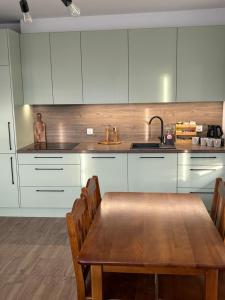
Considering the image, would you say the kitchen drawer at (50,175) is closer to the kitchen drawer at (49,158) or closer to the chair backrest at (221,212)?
the kitchen drawer at (49,158)

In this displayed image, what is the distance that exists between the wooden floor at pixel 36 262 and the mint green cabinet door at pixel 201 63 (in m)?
2.20

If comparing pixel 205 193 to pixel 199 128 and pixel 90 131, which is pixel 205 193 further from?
pixel 90 131

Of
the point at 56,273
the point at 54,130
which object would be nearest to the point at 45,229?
the point at 56,273

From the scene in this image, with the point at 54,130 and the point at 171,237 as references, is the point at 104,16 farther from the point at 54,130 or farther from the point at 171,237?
the point at 171,237

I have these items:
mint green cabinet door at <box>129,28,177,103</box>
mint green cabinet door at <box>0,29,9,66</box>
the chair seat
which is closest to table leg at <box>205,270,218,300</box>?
the chair seat

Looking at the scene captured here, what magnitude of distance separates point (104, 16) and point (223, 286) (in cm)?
335

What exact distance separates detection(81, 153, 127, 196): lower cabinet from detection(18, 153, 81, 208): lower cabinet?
0.11 metres

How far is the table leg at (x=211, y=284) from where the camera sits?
1.51 meters

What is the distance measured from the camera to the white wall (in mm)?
3914

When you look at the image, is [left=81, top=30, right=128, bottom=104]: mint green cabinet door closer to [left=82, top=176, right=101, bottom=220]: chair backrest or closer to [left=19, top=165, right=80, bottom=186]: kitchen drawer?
[left=19, top=165, right=80, bottom=186]: kitchen drawer

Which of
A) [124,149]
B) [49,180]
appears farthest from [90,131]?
[49,180]

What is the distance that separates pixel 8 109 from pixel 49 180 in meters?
0.96

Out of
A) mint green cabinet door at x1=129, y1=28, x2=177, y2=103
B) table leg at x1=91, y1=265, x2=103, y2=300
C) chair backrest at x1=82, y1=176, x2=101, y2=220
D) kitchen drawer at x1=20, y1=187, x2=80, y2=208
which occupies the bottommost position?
kitchen drawer at x1=20, y1=187, x2=80, y2=208

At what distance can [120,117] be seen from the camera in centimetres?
435
